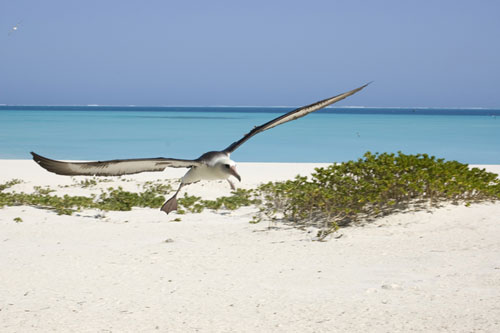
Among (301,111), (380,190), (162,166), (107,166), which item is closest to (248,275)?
(301,111)

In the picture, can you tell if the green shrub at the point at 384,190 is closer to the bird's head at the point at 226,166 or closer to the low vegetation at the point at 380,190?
the low vegetation at the point at 380,190

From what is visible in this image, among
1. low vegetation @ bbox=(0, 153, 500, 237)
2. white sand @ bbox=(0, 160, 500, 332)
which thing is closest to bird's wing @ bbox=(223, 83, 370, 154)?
white sand @ bbox=(0, 160, 500, 332)

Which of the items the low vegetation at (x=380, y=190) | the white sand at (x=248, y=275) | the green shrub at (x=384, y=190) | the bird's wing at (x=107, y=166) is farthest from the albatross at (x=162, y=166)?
the green shrub at (x=384, y=190)

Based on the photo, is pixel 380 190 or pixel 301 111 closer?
pixel 301 111

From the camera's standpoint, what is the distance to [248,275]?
21.0ft

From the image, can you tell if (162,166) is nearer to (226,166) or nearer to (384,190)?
(226,166)

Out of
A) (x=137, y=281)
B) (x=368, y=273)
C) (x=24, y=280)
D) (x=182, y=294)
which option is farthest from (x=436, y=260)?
(x=24, y=280)

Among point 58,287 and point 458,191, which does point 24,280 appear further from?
point 458,191

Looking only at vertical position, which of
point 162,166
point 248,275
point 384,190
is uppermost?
point 162,166

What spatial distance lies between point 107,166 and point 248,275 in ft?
9.25

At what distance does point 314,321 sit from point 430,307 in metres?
1.10

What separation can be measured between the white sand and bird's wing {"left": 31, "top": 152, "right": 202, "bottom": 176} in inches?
56.9

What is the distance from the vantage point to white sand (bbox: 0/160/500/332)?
15.8ft

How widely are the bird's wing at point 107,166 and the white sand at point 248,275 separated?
1.44 m
